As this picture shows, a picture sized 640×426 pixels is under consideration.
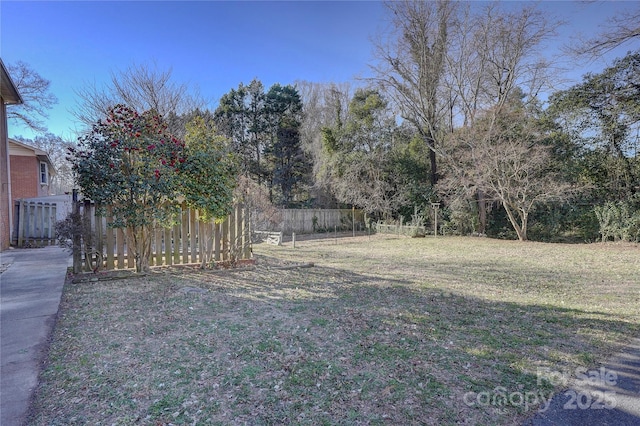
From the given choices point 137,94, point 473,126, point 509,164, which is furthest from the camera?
point 473,126

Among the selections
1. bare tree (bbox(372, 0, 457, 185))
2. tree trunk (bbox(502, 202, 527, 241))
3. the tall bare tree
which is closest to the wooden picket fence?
the tall bare tree

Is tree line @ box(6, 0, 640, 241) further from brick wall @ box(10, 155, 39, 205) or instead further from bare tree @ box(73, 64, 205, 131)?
brick wall @ box(10, 155, 39, 205)

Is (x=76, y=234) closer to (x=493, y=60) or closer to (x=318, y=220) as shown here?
(x=318, y=220)

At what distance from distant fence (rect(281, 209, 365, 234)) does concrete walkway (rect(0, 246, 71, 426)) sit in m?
12.1

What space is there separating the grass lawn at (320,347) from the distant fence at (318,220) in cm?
1203

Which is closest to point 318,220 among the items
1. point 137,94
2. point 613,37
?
point 137,94

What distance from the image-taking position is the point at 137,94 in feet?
47.0

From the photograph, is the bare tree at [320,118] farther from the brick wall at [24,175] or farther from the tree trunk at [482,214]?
the brick wall at [24,175]

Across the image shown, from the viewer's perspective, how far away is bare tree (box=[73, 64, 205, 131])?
531 inches

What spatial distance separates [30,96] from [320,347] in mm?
21795

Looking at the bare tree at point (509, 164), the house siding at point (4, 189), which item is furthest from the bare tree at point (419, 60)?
the house siding at point (4, 189)

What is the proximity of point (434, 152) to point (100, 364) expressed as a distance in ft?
61.4

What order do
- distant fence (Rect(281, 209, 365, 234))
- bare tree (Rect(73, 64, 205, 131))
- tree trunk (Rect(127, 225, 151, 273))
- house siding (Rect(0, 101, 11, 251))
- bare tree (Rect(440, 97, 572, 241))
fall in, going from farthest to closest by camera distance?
distant fence (Rect(281, 209, 365, 234)), bare tree (Rect(73, 64, 205, 131)), bare tree (Rect(440, 97, 572, 241)), house siding (Rect(0, 101, 11, 251)), tree trunk (Rect(127, 225, 151, 273))

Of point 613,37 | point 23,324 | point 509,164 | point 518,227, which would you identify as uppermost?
point 613,37
